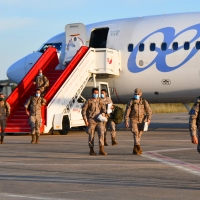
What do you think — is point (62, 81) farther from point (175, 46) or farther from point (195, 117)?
point (195, 117)

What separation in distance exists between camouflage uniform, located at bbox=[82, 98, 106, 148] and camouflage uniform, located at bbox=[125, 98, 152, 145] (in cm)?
79

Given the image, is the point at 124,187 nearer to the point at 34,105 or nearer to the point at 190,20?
the point at 34,105

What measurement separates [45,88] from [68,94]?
992 millimetres

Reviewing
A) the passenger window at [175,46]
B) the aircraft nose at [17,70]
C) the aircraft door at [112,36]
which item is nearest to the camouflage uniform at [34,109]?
the aircraft door at [112,36]

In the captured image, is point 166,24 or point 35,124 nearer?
point 35,124

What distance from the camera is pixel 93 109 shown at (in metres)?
17.3

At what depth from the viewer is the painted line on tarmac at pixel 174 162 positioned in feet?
44.0

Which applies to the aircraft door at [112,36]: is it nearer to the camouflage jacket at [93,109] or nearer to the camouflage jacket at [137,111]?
the camouflage jacket at [93,109]

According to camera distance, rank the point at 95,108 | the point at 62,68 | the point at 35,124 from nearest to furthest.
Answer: the point at 95,108
the point at 35,124
the point at 62,68

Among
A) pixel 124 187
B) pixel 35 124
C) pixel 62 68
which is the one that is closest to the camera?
pixel 124 187

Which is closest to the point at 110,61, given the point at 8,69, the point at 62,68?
the point at 62,68

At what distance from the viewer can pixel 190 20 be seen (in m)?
26.3

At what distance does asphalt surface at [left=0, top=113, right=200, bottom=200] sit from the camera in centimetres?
1041

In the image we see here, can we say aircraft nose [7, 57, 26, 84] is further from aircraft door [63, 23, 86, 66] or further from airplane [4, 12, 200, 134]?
aircraft door [63, 23, 86, 66]
